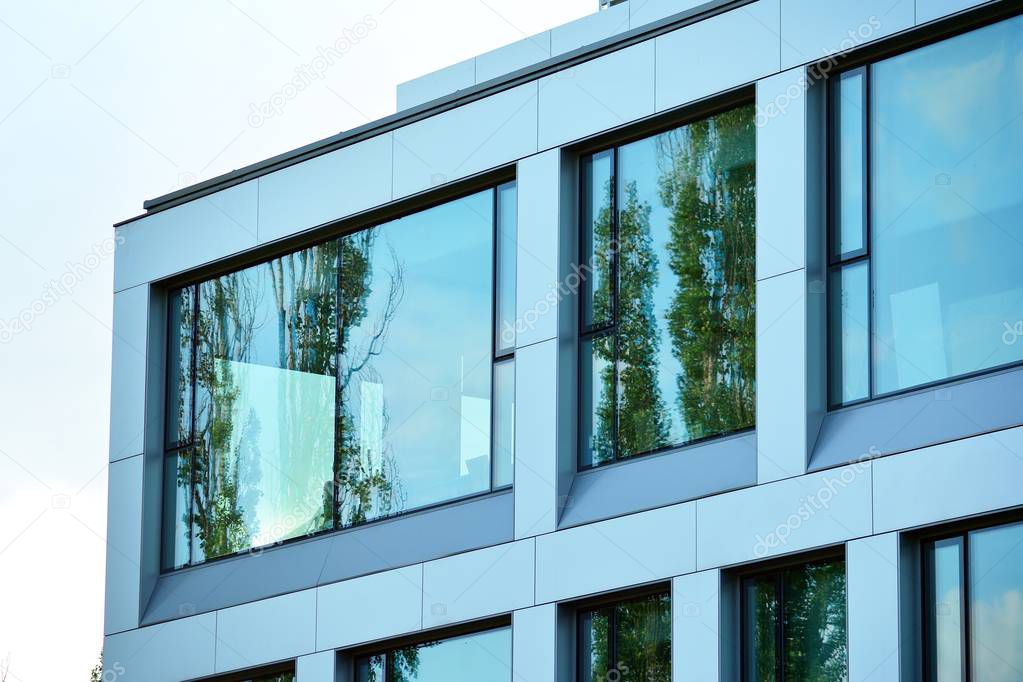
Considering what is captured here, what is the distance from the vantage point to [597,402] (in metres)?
19.3

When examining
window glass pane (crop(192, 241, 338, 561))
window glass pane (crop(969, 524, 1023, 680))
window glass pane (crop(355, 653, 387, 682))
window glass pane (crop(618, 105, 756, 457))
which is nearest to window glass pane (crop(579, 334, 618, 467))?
window glass pane (crop(618, 105, 756, 457))

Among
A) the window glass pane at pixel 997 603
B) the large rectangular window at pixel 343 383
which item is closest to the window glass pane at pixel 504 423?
the large rectangular window at pixel 343 383

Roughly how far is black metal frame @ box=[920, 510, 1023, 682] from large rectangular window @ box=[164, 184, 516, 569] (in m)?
5.23

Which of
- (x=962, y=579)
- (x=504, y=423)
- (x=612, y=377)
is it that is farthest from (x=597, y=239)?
(x=962, y=579)

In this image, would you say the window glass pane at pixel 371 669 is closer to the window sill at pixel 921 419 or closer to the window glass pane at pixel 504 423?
the window glass pane at pixel 504 423

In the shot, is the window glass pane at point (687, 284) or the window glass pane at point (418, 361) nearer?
the window glass pane at point (687, 284)

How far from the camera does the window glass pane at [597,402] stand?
19.2m

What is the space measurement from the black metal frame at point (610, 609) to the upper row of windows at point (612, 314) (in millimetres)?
1418

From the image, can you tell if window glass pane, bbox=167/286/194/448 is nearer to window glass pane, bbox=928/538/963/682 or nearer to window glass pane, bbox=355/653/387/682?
window glass pane, bbox=355/653/387/682

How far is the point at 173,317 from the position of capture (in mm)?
23906

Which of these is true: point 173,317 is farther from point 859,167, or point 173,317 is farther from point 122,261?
point 859,167

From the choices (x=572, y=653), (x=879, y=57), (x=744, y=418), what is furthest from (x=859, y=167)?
(x=572, y=653)

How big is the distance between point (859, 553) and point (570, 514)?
3.47 meters

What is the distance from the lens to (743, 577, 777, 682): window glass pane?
1727 cm
